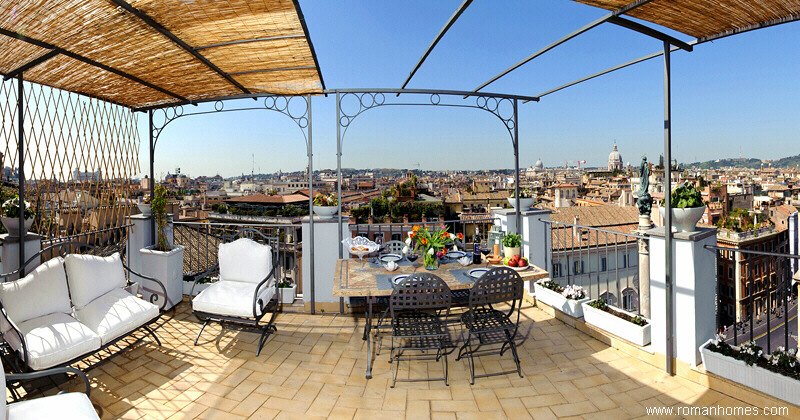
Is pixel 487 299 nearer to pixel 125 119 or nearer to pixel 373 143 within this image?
pixel 125 119

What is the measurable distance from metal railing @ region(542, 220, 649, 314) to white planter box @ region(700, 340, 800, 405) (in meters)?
0.76

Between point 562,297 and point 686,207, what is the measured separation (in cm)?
146

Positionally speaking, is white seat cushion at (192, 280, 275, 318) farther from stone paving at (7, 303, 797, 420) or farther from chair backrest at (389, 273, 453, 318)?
chair backrest at (389, 273, 453, 318)

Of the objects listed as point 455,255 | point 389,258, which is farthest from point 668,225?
point 389,258

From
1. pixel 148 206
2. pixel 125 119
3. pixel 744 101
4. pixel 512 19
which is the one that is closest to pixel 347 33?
pixel 512 19

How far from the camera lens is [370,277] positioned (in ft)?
9.93

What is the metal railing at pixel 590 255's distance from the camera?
3.65 meters

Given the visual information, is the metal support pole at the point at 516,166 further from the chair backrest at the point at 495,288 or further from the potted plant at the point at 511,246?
the chair backrest at the point at 495,288

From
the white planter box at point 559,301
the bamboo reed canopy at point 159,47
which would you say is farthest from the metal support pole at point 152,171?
the white planter box at point 559,301

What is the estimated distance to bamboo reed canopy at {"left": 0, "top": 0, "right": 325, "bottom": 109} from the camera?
2275 millimetres

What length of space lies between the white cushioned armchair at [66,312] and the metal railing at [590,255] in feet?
11.8

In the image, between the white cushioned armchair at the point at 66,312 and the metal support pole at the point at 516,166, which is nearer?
the white cushioned armchair at the point at 66,312

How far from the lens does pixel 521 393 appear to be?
251 centimetres

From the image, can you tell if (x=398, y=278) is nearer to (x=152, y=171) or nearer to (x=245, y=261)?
(x=245, y=261)
